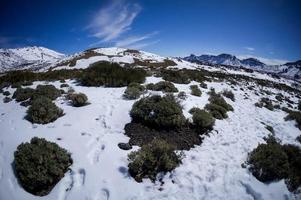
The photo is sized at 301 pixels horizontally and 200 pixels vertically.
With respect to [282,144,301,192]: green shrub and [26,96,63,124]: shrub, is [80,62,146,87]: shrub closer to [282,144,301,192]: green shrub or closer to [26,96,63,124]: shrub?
[26,96,63,124]: shrub

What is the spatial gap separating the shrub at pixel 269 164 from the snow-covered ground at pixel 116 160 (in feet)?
0.68

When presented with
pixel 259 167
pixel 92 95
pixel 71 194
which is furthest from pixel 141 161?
pixel 92 95

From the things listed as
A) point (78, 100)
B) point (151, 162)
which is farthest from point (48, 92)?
point (151, 162)

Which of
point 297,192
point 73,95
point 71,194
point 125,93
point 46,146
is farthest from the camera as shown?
point 125,93

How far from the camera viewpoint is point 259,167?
20.4 ft

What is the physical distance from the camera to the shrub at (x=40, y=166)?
212 inches

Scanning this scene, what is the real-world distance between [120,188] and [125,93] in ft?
21.9

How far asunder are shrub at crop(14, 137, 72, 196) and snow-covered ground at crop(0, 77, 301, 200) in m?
0.19

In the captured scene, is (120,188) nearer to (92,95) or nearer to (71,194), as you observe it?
(71,194)

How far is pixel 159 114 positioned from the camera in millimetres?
8422

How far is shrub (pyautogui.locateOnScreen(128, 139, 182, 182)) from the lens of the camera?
5.85 m

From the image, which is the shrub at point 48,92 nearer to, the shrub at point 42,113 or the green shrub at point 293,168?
A: the shrub at point 42,113

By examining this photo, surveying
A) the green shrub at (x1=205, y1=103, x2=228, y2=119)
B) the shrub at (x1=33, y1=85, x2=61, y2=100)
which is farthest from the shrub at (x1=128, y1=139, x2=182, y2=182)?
the shrub at (x1=33, y1=85, x2=61, y2=100)

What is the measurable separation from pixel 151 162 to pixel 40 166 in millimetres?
2953
